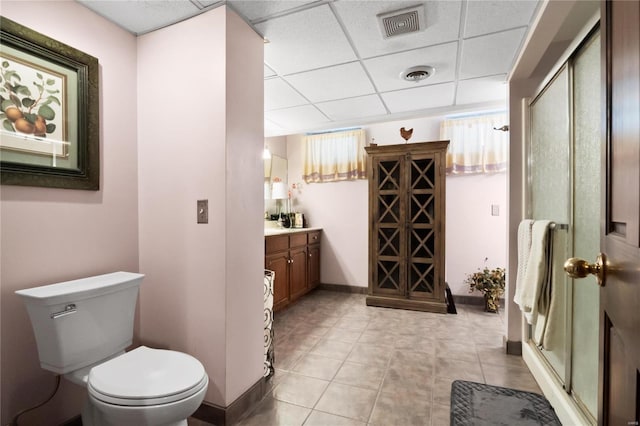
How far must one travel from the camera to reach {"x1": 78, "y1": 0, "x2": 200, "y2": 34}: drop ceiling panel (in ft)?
5.06

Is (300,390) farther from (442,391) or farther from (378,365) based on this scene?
(442,391)

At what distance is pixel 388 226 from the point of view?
3.52 meters

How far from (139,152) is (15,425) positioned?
140 centimetres

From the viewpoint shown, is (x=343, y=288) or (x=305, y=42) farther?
(x=343, y=288)

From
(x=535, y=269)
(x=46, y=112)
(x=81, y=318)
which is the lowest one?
(x=81, y=318)

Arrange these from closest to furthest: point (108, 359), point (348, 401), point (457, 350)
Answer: point (108, 359) → point (348, 401) → point (457, 350)

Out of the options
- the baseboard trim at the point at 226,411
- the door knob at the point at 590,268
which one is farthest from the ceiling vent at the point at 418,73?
the baseboard trim at the point at 226,411

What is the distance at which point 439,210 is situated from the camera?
3293 millimetres

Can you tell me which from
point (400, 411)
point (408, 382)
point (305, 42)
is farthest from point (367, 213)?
point (400, 411)

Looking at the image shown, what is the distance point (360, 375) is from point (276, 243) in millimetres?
1509

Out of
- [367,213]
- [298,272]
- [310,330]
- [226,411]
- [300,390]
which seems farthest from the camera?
[367,213]

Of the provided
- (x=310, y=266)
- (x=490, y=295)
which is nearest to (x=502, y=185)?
(x=490, y=295)

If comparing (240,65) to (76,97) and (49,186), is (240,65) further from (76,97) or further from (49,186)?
(49,186)

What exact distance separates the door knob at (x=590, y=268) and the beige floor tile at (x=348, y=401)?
140cm
